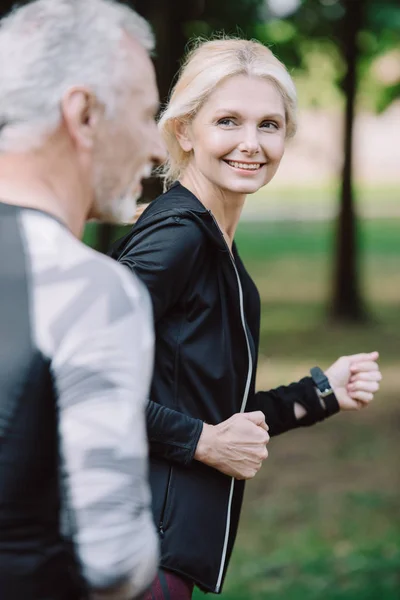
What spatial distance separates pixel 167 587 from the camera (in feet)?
6.91

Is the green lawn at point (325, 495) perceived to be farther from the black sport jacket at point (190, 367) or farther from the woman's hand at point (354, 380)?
the black sport jacket at point (190, 367)

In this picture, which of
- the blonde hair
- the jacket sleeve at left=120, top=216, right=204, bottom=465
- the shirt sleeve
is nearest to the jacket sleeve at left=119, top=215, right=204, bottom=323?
the jacket sleeve at left=120, top=216, right=204, bottom=465

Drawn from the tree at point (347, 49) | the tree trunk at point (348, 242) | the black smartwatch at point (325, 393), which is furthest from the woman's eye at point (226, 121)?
the tree trunk at point (348, 242)

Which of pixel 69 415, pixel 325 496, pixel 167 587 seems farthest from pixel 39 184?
pixel 325 496

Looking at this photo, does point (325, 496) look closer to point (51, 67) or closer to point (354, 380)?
point (354, 380)

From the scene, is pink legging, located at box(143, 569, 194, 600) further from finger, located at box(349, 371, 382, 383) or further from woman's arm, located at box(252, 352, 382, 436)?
finger, located at box(349, 371, 382, 383)

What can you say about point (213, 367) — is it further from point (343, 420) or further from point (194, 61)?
point (343, 420)

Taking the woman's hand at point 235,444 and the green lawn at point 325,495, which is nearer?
the woman's hand at point 235,444

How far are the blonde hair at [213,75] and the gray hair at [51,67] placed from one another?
80 cm

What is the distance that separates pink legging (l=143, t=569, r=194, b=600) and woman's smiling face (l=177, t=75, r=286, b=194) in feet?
2.86

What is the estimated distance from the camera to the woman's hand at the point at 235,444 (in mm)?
2104

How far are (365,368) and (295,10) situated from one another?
7.72 metres

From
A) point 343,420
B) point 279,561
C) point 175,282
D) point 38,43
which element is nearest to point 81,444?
point 38,43

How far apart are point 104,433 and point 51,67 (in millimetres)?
524
